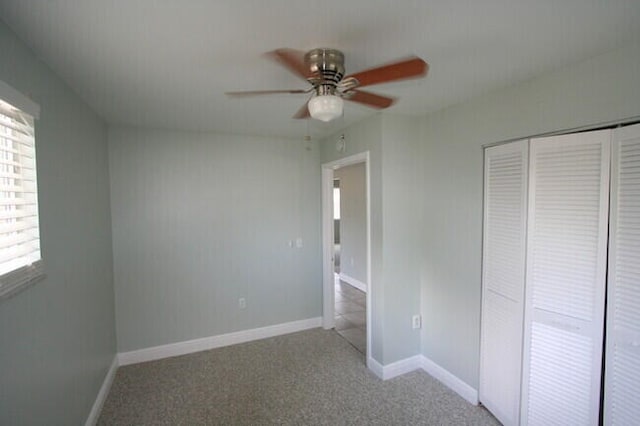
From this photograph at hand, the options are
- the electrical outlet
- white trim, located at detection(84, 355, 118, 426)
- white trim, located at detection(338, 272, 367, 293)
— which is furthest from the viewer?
white trim, located at detection(338, 272, 367, 293)

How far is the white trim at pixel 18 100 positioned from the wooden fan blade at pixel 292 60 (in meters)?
1.11

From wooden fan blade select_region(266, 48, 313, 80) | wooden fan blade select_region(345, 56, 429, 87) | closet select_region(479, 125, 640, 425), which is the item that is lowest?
closet select_region(479, 125, 640, 425)

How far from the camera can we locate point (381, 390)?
8.39 ft

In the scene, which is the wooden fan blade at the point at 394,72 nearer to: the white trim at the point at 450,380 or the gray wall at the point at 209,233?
the gray wall at the point at 209,233

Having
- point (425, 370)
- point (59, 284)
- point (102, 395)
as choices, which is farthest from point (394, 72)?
point (102, 395)

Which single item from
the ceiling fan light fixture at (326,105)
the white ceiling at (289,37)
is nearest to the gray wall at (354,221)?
the white ceiling at (289,37)

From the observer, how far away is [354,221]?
223 inches

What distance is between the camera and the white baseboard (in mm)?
2443

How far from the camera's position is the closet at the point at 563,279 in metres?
1.54

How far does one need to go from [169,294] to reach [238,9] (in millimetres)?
2918

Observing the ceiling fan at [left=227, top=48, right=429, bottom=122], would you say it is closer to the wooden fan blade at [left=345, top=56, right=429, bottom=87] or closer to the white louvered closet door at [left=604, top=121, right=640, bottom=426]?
the wooden fan blade at [left=345, top=56, right=429, bottom=87]

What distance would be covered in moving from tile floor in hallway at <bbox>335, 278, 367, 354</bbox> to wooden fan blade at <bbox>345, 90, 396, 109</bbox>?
8.61 feet

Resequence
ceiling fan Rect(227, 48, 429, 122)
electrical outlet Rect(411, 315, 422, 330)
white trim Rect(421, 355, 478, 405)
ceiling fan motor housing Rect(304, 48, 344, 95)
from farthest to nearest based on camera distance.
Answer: electrical outlet Rect(411, 315, 422, 330) < white trim Rect(421, 355, 478, 405) < ceiling fan motor housing Rect(304, 48, 344, 95) < ceiling fan Rect(227, 48, 429, 122)

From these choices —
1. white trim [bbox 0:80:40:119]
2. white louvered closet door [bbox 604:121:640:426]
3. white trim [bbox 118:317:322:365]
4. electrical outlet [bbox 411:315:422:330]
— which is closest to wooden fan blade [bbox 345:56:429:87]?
white louvered closet door [bbox 604:121:640:426]
